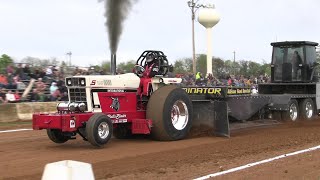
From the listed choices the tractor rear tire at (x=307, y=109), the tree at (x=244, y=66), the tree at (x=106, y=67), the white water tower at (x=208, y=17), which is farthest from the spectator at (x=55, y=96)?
the tree at (x=244, y=66)

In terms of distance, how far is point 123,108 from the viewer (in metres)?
10.5

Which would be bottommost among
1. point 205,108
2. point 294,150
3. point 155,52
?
point 294,150

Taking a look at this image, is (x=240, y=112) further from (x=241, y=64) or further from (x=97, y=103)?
(x=241, y=64)

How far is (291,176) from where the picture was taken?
6941mm

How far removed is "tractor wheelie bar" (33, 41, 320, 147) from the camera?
9.56m

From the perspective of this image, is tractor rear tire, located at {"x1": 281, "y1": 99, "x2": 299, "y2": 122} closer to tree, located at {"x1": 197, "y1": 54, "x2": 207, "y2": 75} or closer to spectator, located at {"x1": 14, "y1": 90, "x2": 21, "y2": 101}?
spectator, located at {"x1": 14, "y1": 90, "x2": 21, "y2": 101}

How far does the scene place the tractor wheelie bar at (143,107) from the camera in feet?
31.4

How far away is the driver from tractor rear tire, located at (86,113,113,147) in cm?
191

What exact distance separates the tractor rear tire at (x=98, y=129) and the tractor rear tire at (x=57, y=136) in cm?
115

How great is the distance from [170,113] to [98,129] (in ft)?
6.31

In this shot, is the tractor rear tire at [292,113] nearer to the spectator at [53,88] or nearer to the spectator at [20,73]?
the spectator at [53,88]

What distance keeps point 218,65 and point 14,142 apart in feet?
205

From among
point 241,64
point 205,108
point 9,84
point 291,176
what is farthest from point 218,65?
point 291,176

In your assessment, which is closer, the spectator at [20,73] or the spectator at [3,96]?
the spectator at [3,96]
